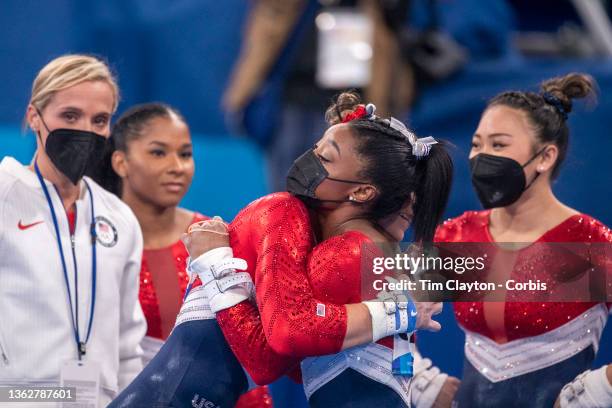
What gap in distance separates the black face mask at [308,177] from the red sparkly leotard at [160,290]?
3.37 ft

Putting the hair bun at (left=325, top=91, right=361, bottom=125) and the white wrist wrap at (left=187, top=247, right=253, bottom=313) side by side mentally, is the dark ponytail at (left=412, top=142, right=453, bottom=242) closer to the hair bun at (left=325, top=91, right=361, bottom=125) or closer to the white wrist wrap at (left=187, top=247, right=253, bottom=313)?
the hair bun at (left=325, top=91, right=361, bottom=125)

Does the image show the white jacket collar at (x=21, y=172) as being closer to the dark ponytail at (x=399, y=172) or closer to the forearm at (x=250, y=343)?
the forearm at (x=250, y=343)

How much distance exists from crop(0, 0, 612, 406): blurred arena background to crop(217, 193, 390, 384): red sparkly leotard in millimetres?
2031

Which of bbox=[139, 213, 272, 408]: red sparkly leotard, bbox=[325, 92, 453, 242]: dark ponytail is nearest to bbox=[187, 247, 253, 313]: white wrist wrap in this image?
bbox=[325, 92, 453, 242]: dark ponytail

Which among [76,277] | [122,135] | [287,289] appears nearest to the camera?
[287,289]

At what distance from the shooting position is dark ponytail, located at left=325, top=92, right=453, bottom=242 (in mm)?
2725

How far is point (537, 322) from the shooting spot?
128 inches

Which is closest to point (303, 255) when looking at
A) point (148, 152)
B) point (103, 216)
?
point (103, 216)

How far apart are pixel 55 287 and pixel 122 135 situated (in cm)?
95

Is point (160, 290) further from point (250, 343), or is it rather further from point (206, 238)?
point (250, 343)

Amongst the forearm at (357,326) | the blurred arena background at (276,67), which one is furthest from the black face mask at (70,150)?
the blurred arena background at (276,67)

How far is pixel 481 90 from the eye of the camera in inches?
217

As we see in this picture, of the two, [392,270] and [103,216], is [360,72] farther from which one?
[392,270]

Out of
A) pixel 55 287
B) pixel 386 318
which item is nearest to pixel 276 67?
pixel 55 287
